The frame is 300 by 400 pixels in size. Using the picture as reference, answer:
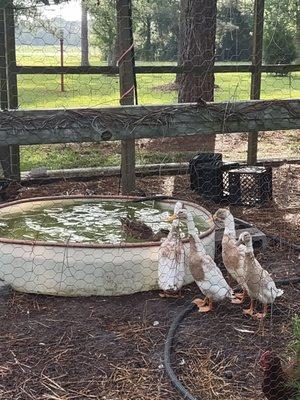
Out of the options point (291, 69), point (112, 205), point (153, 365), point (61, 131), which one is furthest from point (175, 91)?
point (153, 365)

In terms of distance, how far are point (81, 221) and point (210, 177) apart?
1.89 meters

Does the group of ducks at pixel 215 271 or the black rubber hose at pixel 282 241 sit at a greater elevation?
the group of ducks at pixel 215 271

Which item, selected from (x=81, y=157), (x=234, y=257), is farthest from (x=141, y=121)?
(x=81, y=157)

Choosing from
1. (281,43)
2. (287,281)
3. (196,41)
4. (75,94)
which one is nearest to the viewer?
(287,281)

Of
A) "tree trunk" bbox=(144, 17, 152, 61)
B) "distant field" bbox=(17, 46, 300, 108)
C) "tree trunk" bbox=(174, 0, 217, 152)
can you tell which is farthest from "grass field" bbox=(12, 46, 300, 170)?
"tree trunk" bbox=(174, 0, 217, 152)

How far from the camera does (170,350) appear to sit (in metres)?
2.83

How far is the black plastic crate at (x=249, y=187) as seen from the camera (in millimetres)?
5555

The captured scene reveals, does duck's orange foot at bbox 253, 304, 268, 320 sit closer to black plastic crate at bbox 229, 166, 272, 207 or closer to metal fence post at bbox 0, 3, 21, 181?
black plastic crate at bbox 229, 166, 272, 207

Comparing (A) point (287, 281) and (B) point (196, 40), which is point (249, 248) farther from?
(B) point (196, 40)

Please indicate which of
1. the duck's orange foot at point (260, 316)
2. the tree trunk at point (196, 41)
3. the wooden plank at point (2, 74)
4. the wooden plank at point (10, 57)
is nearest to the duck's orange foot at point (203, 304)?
the duck's orange foot at point (260, 316)

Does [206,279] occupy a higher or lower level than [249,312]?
higher

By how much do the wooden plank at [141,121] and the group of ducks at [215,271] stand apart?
661mm

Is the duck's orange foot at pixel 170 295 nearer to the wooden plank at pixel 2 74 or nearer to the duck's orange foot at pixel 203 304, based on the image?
the duck's orange foot at pixel 203 304

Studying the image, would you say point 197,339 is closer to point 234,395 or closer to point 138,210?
point 234,395
